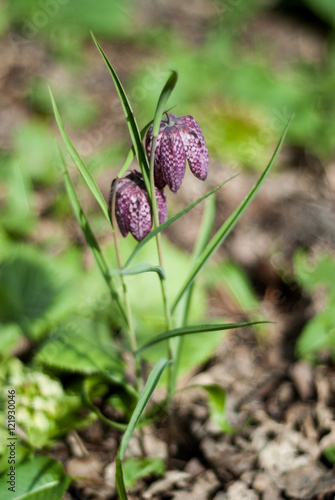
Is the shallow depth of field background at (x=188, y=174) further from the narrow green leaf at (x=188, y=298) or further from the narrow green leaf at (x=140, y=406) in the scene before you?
the narrow green leaf at (x=140, y=406)

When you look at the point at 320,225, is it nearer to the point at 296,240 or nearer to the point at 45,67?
the point at 296,240

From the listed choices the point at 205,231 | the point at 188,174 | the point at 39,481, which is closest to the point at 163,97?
the point at 205,231

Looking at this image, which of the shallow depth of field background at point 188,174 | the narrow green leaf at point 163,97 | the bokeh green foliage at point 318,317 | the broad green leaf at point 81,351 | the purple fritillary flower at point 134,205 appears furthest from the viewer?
the shallow depth of field background at point 188,174

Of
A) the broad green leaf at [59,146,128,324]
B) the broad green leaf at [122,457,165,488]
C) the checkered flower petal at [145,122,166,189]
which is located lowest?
the broad green leaf at [122,457,165,488]

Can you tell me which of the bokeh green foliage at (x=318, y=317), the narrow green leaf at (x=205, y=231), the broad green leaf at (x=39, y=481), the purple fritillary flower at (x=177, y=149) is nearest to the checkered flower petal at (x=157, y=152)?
the purple fritillary flower at (x=177, y=149)

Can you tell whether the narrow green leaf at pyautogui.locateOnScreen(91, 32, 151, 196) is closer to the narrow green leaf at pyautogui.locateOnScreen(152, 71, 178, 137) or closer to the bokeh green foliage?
the narrow green leaf at pyautogui.locateOnScreen(152, 71, 178, 137)

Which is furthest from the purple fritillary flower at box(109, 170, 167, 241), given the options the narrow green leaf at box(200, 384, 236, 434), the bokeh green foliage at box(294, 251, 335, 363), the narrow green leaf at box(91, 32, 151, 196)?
the bokeh green foliage at box(294, 251, 335, 363)
